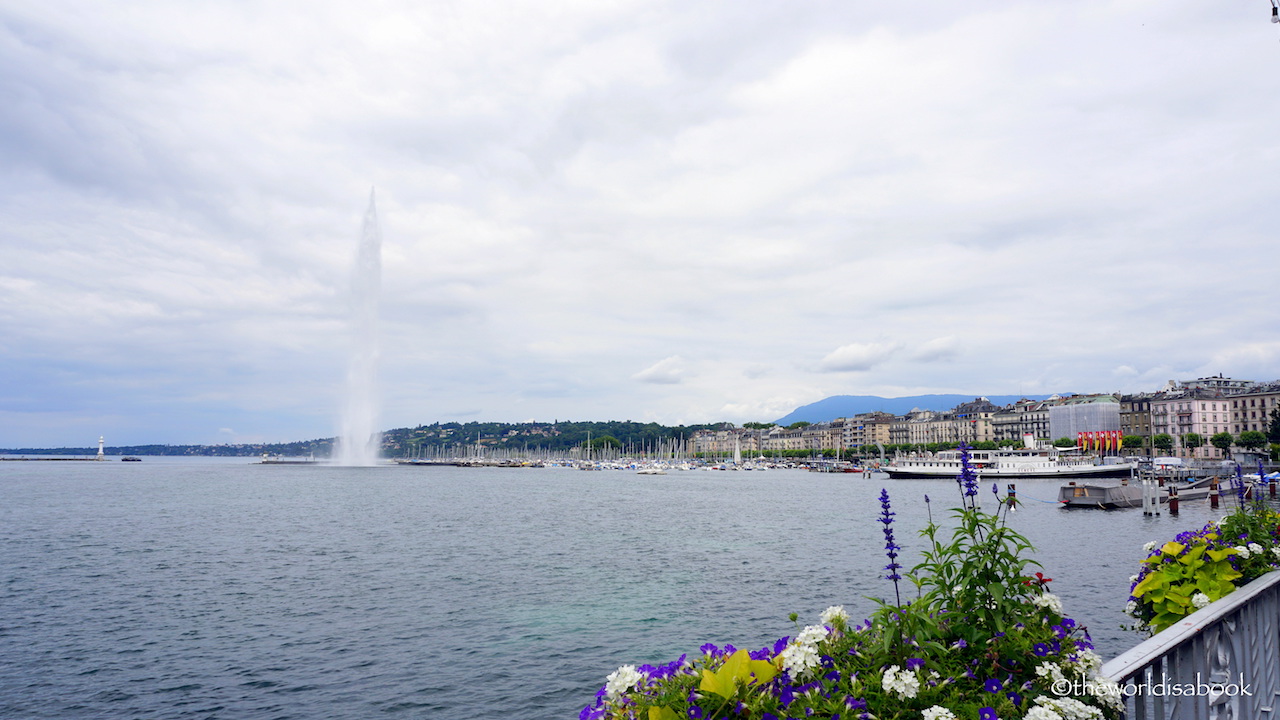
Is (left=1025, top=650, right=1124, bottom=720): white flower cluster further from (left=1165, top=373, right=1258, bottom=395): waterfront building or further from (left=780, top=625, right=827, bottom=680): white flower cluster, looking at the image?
(left=1165, top=373, right=1258, bottom=395): waterfront building

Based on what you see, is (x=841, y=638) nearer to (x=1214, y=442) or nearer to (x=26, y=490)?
(x=26, y=490)

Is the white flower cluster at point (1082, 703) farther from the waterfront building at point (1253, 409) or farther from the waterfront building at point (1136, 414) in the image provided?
the waterfront building at point (1136, 414)

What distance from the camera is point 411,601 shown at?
24.9 m

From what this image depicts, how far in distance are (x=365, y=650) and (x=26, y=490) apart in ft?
342

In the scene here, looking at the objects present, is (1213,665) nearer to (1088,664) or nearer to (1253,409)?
(1088,664)

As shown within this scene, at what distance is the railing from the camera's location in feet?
11.3

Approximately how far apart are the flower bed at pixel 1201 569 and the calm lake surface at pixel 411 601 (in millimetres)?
11618

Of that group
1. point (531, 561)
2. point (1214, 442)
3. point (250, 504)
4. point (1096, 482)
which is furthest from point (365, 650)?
point (1214, 442)

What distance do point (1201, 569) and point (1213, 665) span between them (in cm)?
184

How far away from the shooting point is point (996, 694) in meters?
3.44

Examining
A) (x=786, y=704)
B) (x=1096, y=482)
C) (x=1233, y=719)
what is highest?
(x=786, y=704)

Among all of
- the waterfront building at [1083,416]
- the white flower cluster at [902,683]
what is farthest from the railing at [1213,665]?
the waterfront building at [1083,416]

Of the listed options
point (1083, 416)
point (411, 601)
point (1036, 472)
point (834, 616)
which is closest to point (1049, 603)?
point (834, 616)

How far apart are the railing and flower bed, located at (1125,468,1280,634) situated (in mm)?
379
